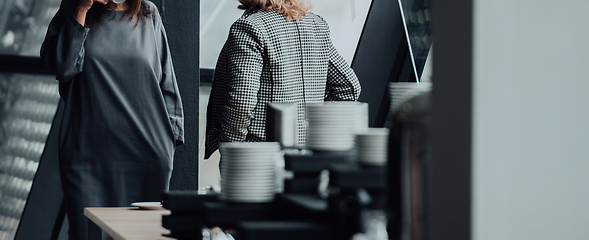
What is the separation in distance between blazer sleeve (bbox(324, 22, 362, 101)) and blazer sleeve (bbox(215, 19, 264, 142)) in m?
0.36

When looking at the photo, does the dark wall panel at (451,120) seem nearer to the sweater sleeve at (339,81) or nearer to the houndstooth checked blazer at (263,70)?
the houndstooth checked blazer at (263,70)

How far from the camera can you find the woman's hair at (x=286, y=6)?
90.1 inches

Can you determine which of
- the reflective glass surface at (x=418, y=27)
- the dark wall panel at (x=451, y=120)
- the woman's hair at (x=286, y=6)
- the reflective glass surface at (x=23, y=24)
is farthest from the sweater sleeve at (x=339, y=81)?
the reflective glass surface at (x=23, y=24)

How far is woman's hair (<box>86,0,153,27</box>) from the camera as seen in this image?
8.38ft

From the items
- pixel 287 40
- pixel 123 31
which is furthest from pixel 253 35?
pixel 123 31

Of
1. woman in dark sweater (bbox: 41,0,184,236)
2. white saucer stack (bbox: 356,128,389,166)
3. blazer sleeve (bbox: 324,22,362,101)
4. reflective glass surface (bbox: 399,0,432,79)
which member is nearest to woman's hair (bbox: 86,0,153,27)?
woman in dark sweater (bbox: 41,0,184,236)

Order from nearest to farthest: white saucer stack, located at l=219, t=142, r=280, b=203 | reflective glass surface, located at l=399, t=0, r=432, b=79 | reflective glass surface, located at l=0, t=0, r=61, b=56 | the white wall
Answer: the white wall, white saucer stack, located at l=219, t=142, r=280, b=203, reflective glass surface, located at l=399, t=0, r=432, b=79, reflective glass surface, located at l=0, t=0, r=61, b=56

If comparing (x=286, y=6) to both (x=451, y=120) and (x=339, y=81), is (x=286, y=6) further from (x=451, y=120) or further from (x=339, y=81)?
(x=451, y=120)

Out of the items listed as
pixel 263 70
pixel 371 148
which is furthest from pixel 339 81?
pixel 371 148

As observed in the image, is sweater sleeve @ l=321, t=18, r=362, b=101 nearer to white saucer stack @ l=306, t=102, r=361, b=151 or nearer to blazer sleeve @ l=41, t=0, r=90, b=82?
blazer sleeve @ l=41, t=0, r=90, b=82

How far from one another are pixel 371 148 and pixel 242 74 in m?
1.33

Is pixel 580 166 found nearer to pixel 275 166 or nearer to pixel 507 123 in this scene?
pixel 507 123

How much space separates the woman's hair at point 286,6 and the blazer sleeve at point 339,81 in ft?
0.71

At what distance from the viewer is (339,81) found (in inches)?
99.5
